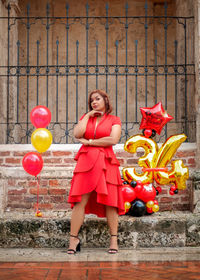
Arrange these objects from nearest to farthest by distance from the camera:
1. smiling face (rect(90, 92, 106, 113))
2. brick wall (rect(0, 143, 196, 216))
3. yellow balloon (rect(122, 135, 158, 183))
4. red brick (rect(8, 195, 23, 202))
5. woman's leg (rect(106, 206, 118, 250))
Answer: woman's leg (rect(106, 206, 118, 250))
smiling face (rect(90, 92, 106, 113))
yellow balloon (rect(122, 135, 158, 183))
brick wall (rect(0, 143, 196, 216))
red brick (rect(8, 195, 23, 202))

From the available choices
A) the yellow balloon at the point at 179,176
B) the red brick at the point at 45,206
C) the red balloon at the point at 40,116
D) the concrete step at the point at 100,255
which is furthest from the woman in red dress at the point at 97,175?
the red brick at the point at 45,206

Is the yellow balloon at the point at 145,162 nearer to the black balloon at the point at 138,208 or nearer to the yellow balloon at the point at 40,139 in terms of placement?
the black balloon at the point at 138,208

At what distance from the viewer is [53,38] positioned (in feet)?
29.8

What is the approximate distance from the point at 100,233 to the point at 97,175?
828mm

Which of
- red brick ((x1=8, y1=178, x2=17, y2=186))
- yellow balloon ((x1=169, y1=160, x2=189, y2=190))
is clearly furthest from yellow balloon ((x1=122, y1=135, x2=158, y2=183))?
red brick ((x1=8, y1=178, x2=17, y2=186))

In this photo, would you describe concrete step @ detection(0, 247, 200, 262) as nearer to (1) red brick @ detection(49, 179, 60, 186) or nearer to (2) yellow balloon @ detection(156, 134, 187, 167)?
(2) yellow balloon @ detection(156, 134, 187, 167)

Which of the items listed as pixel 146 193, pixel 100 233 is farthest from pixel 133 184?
pixel 100 233

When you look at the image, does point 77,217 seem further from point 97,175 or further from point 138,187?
point 138,187

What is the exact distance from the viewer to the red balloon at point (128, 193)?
4469 mm

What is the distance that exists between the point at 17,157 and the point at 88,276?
2.97m

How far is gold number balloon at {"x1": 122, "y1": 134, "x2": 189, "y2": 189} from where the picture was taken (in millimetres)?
4527

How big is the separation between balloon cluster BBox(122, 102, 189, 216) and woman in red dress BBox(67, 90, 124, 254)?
46cm

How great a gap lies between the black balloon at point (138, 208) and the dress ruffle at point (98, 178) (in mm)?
450

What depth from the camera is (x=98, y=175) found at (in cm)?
393
